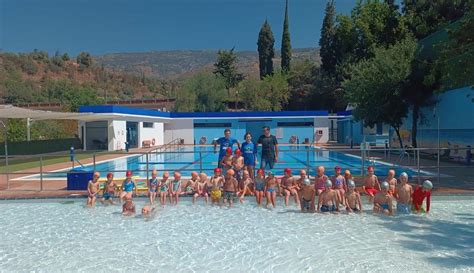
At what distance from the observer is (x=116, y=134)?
28.4 metres

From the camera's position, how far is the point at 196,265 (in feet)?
18.7

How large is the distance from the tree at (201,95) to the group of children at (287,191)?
38.4m

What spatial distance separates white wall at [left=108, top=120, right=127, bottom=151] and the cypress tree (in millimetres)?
26664

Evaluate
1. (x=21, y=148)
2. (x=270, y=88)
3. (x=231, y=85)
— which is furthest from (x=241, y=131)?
(x=231, y=85)

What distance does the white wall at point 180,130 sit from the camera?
36.9 meters

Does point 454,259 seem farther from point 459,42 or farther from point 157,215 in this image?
point 459,42

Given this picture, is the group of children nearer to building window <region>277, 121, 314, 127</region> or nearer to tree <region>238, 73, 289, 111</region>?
building window <region>277, 121, 314, 127</region>

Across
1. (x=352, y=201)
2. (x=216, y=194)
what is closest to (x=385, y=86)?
(x=352, y=201)

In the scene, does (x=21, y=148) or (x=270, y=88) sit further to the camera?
(x=270, y=88)

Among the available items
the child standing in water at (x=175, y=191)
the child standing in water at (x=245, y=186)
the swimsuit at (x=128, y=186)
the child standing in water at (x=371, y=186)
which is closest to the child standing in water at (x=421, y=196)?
the child standing in water at (x=371, y=186)

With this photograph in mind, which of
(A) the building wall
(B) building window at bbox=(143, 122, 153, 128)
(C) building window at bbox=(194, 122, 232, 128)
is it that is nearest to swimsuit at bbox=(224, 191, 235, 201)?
(B) building window at bbox=(143, 122, 153, 128)

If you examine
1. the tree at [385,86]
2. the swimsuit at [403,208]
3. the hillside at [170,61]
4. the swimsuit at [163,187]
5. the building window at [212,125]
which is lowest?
the swimsuit at [403,208]

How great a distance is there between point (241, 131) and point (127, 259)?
30.9 meters

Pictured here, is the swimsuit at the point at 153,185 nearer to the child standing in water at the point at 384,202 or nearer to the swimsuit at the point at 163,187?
the swimsuit at the point at 163,187
